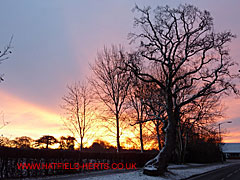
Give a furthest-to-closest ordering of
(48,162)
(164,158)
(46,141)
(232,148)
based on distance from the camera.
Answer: (232,148), (46,141), (164,158), (48,162)

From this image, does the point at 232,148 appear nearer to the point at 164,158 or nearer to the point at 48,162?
the point at 164,158

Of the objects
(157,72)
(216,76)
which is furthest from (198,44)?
(157,72)

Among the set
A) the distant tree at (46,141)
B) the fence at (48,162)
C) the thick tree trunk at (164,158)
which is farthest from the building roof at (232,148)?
the thick tree trunk at (164,158)

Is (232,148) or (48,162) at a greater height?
(232,148)

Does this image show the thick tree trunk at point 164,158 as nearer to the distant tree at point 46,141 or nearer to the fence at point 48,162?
the fence at point 48,162

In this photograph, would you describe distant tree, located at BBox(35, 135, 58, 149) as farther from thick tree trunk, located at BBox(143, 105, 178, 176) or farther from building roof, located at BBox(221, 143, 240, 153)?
building roof, located at BBox(221, 143, 240, 153)

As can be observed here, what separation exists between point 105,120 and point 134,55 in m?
11.5

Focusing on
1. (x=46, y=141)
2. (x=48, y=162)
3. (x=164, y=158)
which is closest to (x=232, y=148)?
(x=46, y=141)

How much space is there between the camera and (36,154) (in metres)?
16.2

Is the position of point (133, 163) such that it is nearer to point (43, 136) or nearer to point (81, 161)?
point (81, 161)

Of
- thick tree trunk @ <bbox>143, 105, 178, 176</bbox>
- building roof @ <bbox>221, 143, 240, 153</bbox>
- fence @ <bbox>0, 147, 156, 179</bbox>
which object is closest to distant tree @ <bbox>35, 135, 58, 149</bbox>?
A: fence @ <bbox>0, 147, 156, 179</bbox>

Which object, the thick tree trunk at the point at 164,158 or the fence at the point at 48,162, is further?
the thick tree trunk at the point at 164,158

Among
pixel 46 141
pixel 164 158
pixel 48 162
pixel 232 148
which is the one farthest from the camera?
pixel 232 148

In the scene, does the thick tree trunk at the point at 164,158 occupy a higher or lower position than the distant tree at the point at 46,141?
lower
